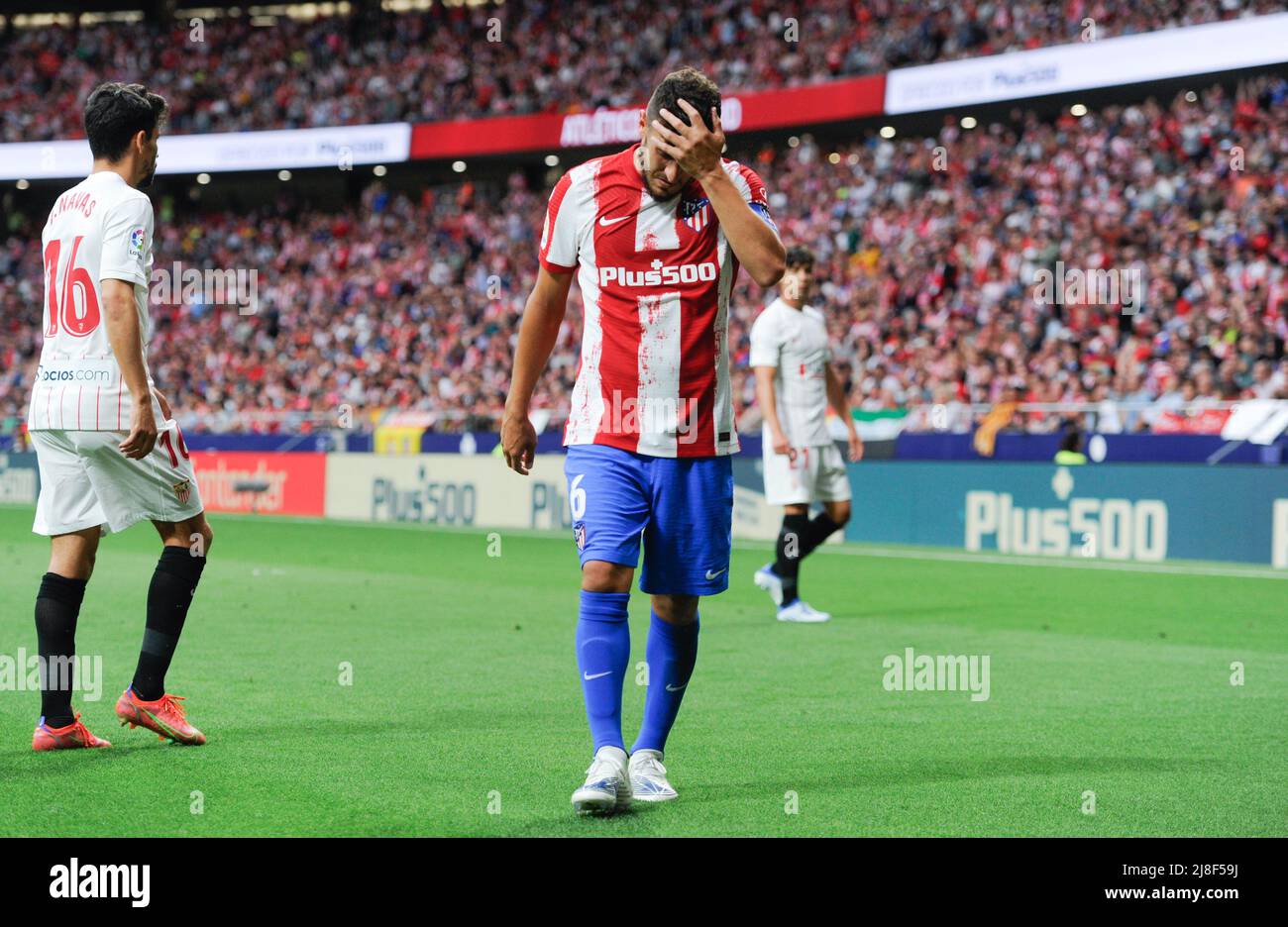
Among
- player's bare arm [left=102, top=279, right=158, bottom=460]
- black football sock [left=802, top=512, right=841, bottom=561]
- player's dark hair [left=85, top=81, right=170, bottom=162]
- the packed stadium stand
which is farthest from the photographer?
the packed stadium stand

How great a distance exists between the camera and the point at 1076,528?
16.1 meters

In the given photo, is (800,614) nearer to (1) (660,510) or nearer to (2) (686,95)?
(1) (660,510)

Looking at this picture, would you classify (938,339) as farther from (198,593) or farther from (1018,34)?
(198,593)

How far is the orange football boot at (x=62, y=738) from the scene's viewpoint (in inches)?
227

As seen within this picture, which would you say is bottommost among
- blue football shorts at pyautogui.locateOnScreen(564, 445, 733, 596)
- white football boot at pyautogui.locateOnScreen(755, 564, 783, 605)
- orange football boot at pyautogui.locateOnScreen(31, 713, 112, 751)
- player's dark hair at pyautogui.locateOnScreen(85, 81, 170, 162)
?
orange football boot at pyautogui.locateOnScreen(31, 713, 112, 751)

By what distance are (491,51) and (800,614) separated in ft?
99.3

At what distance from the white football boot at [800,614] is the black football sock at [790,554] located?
59 millimetres

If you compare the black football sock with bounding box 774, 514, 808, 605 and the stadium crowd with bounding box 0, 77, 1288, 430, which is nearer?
the black football sock with bounding box 774, 514, 808, 605

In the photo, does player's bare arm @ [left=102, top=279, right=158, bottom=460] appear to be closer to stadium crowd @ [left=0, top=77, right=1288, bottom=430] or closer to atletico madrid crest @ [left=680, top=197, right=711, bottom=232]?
atletico madrid crest @ [left=680, top=197, right=711, bottom=232]

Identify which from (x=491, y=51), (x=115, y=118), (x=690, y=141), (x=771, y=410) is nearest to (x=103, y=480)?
(x=115, y=118)

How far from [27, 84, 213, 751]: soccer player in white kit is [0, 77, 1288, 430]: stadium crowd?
43.9 feet

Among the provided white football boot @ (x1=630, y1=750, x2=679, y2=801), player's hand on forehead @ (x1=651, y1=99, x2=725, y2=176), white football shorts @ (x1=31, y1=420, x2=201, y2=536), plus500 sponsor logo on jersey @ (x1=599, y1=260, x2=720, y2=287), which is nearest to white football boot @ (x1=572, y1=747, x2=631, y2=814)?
white football boot @ (x1=630, y1=750, x2=679, y2=801)

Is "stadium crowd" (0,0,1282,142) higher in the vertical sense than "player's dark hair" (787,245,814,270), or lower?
higher

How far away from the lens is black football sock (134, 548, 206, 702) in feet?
19.1
